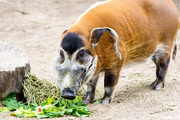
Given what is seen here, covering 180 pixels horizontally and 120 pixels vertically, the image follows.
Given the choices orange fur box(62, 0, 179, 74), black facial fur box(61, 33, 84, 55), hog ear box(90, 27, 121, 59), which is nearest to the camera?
black facial fur box(61, 33, 84, 55)

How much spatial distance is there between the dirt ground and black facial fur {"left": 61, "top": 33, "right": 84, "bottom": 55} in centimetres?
86

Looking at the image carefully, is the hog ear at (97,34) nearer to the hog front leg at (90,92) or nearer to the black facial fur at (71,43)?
the black facial fur at (71,43)

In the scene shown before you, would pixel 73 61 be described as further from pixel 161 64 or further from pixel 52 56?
pixel 52 56

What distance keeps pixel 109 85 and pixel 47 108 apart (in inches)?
39.6

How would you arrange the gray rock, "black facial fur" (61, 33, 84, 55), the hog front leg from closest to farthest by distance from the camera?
1. "black facial fur" (61, 33, 84, 55)
2. the gray rock
3. the hog front leg

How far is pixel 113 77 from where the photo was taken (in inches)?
161

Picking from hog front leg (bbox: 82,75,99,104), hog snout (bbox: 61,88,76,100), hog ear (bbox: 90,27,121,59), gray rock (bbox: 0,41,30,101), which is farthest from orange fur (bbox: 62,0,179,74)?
gray rock (bbox: 0,41,30,101)

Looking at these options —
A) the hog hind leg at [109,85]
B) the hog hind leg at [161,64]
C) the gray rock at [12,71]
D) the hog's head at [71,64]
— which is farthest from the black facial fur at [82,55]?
the hog hind leg at [161,64]

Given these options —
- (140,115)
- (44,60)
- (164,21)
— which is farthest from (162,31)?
(44,60)

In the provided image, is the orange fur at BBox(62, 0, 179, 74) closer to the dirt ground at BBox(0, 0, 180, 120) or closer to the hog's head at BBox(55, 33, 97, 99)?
the hog's head at BBox(55, 33, 97, 99)

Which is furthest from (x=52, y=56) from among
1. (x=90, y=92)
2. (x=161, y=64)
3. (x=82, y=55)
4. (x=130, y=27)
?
(x=82, y=55)

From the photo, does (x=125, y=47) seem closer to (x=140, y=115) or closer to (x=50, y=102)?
(x=140, y=115)

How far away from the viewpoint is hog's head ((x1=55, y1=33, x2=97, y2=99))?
11.3 feet

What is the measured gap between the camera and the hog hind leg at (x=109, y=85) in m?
4.09
